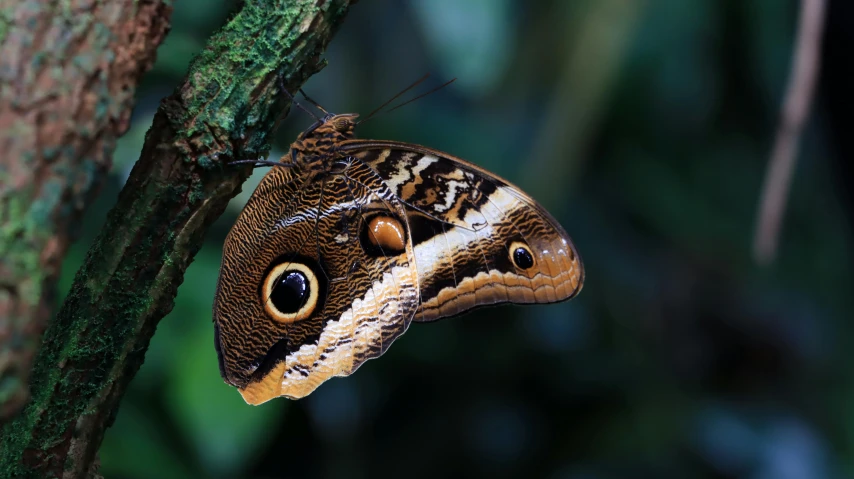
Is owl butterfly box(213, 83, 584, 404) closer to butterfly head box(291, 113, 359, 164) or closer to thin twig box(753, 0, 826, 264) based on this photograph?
butterfly head box(291, 113, 359, 164)

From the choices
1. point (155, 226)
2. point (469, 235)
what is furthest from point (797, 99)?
point (155, 226)

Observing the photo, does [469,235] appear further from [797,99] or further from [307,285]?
[797,99]

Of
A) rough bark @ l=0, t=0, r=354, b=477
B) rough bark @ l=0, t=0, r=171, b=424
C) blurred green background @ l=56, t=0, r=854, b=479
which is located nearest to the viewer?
rough bark @ l=0, t=0, r=171, b=424

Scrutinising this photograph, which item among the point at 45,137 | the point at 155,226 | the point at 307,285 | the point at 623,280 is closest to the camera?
the point at 45,137

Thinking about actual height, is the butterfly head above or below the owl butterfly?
above

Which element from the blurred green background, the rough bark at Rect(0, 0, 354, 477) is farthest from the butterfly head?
the blurred green background
